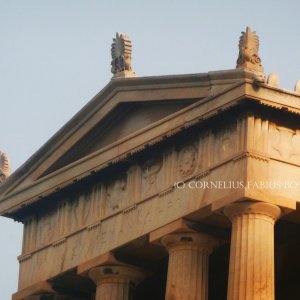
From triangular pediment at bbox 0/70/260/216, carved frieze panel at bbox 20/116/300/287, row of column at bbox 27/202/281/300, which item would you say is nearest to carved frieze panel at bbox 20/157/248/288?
carved frieze panel at bbox 20/116/300/287

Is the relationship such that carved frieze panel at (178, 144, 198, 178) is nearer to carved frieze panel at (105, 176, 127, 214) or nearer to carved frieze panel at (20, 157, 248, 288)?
carved frieze panel at (20, 157, 248, 288)

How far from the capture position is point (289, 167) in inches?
2496

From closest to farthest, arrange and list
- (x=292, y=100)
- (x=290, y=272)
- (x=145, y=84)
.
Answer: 1. (x=292, y=100)
2. (x=145, y=84)
3. (x=290, y=272)

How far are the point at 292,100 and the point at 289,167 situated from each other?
2.08m

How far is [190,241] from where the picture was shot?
65938 millimetres

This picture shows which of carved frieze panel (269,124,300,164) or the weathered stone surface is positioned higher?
the weathered stone surface

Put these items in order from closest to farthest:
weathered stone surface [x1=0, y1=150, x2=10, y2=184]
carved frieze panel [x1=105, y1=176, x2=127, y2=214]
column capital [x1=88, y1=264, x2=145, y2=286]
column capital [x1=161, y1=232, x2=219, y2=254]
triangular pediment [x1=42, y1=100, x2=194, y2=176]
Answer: column capital [x1=161, y1=232, x2=219, y2=254], triangular pediment [x1=42, y1=100, x2=194, y2=176], carved frieze panel [x1=105, y1=176, x2=127, y2=214], column capital [x1=88, y1=264, x2=145, y2=286], weathered stone surface [x1=0, y1=150, x2=10, y2=184]

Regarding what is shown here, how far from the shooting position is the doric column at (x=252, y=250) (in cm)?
6200

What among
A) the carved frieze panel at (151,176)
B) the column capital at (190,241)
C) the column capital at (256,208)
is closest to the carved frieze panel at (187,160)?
the carved frieze panel at (151,176)

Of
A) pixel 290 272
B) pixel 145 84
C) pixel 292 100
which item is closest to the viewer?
pixel 292 100

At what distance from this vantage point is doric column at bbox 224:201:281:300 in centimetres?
6200

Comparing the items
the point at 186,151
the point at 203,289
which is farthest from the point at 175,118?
the point at 203,289

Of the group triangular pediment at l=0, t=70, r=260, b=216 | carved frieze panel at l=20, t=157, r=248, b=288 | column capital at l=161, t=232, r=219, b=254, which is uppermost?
triangular pediment at l=0, t=70, r=260, b=216

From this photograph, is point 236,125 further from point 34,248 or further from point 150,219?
point 34,248
